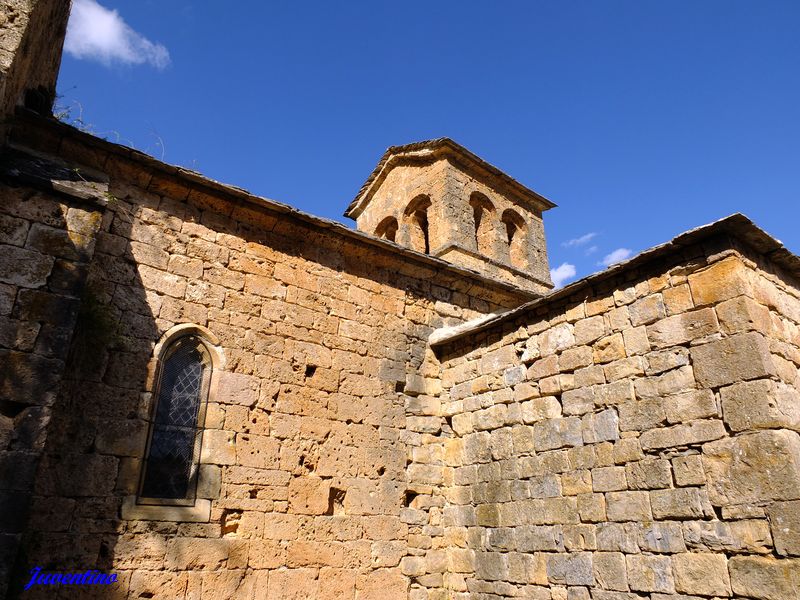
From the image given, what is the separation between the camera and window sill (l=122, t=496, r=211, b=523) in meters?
4.71

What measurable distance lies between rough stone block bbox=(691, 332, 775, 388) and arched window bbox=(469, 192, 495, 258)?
389 inches

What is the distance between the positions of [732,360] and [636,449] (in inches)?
43.3

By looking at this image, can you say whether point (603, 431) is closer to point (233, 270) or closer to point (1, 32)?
point (233, 270)

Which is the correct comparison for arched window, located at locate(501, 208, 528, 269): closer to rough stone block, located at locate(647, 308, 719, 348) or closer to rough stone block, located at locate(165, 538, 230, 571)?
rough stone block, located at locate(647, 308, 719, 348)

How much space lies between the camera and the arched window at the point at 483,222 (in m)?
14.5

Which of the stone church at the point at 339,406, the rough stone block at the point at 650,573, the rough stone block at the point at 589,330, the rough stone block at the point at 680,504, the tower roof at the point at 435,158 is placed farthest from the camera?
the tower roof at the point at 435,158

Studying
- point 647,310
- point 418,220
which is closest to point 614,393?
point 647,310

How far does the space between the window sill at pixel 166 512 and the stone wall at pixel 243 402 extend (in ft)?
0.14

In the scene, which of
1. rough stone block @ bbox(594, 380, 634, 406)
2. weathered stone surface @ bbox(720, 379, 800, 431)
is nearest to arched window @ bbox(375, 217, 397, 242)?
rough stone block @ bbox(594, 380, 634, 406)

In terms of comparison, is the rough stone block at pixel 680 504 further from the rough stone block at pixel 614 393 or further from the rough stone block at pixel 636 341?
the rough stone block at pixel 636 341

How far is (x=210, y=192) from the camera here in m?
6.07

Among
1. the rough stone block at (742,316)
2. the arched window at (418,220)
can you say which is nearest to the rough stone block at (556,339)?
the rough stone block at (742,316)

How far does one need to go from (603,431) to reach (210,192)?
4687 mm

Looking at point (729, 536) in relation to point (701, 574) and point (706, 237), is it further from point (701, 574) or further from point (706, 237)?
point (706, 237)
